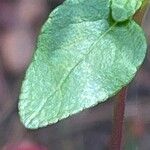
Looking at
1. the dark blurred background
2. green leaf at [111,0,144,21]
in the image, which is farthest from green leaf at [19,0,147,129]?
the dark blurred background

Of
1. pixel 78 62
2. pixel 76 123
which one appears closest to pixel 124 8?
pixel 78 62

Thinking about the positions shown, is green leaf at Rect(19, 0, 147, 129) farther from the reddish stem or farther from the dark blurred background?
the dark blurred background

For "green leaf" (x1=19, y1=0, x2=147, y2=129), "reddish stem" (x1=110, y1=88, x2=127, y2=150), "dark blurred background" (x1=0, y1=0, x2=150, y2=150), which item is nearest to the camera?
"green leaf" (x1=19, y1=0, x2=147, y2=129)

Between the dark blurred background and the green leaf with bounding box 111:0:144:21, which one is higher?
the green leaf with bounding box 111:0:144:21

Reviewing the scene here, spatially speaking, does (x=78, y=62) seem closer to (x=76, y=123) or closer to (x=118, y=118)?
(x=118, y=118)

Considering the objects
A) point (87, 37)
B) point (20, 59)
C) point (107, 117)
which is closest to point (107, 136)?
point (107, 117)

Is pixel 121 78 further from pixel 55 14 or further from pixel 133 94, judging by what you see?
pixel 133 94
